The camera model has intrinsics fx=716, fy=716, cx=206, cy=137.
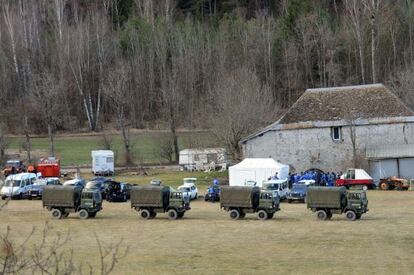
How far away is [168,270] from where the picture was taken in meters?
21.3

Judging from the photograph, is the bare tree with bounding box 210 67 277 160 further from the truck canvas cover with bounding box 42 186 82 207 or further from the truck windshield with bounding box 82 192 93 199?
the truck canvas cover with bounding box 42 186 82 207

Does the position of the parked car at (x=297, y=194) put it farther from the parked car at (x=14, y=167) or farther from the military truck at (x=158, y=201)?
the parked car at (x=14, y=167)

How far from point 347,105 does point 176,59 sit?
39991 mm

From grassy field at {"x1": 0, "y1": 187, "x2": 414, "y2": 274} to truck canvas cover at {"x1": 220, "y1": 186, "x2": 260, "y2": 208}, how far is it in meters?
0.84

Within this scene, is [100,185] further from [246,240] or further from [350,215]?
[246,240]

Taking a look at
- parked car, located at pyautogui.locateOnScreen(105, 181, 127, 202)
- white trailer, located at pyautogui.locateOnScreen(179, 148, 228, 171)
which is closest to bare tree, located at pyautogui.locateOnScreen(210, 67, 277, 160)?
white trailer, located at pyautogui.locateOnScreen(179, 148, 228, 171)

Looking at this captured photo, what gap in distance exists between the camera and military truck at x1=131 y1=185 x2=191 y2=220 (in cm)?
3319

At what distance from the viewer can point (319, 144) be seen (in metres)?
54.2

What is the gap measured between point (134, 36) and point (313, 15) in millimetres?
23366

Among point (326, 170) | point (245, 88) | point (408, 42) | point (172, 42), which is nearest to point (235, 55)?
point (172, 42)

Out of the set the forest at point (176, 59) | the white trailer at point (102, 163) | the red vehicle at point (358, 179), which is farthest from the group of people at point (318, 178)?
the forest at point (176, 59)

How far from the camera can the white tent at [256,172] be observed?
4584cm

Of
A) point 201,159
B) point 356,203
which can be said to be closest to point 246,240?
point 356,203

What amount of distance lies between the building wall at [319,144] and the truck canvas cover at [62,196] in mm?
23292
